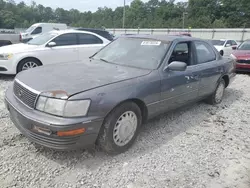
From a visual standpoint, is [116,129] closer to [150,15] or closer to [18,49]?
[18,49]

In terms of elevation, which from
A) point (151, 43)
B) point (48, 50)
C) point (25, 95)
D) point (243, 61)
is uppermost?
point (151, 43)

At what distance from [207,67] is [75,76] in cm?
274

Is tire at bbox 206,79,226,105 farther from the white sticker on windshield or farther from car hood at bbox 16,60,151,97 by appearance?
car hood at bbox 16,60,151,97

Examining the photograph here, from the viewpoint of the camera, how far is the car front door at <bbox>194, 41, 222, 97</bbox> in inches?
180

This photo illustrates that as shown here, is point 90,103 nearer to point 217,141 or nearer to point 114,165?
point 114,165

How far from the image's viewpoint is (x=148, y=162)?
3029 millimetres

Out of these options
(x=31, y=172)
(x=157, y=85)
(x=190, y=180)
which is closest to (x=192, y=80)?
(x=157, y=85)

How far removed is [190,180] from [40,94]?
196cm

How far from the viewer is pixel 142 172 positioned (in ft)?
9.29

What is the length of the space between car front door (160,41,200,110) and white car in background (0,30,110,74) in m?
3.32

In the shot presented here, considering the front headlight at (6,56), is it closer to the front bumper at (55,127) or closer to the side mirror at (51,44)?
the side mirror at (51,44)

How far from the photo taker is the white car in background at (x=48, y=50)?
260 inches

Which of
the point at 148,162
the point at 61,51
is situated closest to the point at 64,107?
the point at 148,162

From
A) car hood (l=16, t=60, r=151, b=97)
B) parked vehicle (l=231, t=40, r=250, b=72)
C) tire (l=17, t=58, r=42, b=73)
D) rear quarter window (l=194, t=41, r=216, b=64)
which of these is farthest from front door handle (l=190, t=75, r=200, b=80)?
parked vehicle (l=231, t=40, r=250, b=72)
